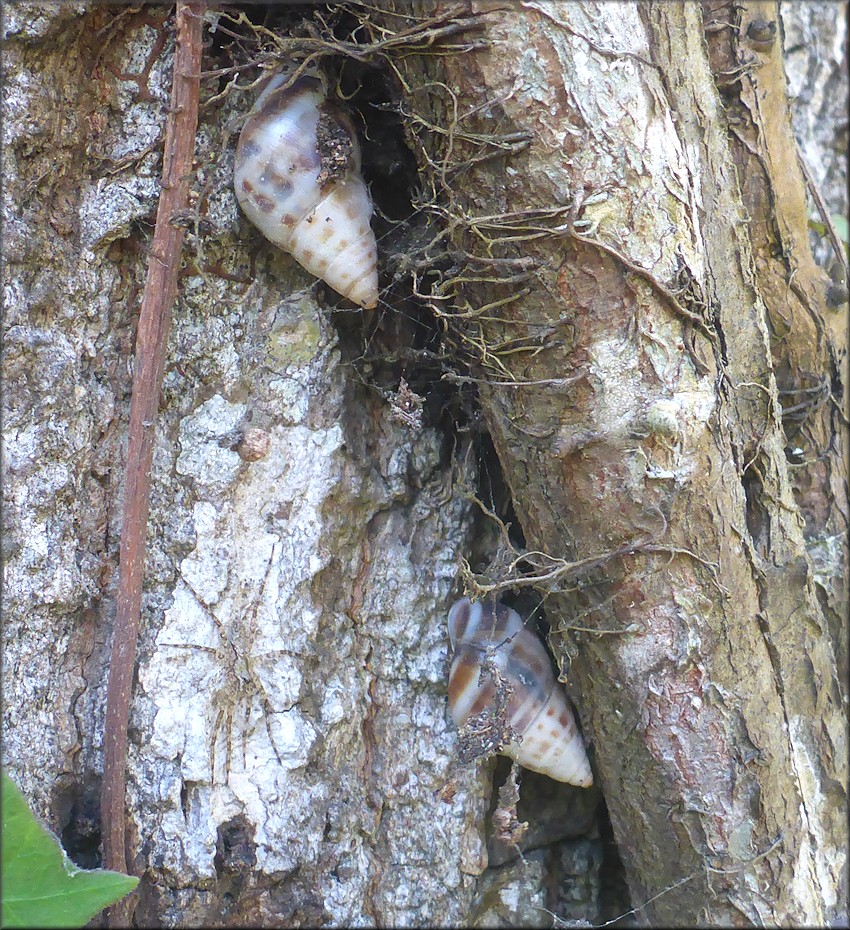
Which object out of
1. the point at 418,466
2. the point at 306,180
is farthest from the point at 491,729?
the point at 306,180

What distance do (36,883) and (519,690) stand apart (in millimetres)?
602

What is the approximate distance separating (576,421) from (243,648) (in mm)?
525

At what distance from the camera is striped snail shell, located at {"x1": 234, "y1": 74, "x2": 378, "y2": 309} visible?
1028mm

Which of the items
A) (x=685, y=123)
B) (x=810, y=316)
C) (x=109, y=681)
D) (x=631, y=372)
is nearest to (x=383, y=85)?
(x=685, y=123)

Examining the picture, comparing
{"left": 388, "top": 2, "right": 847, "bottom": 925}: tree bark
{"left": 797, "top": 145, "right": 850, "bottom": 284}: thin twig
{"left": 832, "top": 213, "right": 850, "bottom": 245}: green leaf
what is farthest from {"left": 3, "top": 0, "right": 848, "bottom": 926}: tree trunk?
{"left": 832, "top": 213, "right": 850, "bottom": 245}: green leaf

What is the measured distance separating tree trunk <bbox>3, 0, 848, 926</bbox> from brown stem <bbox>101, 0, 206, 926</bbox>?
0.03m

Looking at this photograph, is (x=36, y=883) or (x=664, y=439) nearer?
(x=36, y=883)

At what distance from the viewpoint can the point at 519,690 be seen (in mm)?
1125

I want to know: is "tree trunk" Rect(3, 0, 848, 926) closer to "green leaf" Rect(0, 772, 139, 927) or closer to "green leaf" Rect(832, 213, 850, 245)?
"green leaf" Rect(0, 772, 139, 927)

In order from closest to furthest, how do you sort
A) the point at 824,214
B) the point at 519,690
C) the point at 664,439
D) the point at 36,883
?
1. the point at 36,883
2. the point at 664,439
3. the point at 519,690
4. the point at 824,214

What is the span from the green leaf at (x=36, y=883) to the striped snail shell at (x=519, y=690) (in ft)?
1.56

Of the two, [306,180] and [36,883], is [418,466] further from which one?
[36,883]

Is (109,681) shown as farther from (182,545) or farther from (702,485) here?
(702,485)

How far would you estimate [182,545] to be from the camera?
1.10 m
